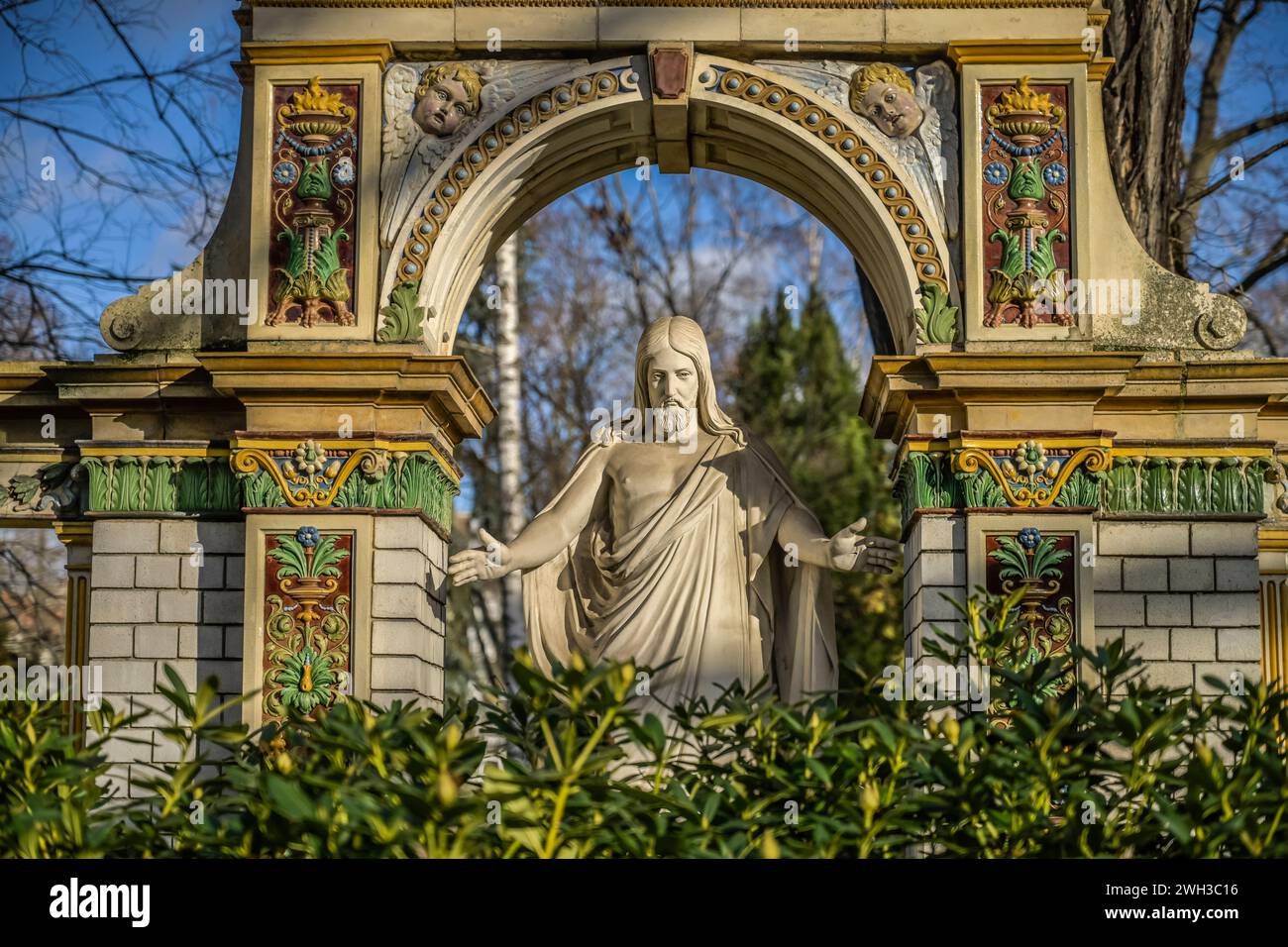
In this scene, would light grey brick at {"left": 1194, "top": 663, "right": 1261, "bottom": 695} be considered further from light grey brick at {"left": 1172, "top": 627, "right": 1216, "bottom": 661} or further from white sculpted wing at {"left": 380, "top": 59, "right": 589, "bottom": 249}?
white sculpted wing at {"left": 380, "top": 59, "right": 589, "bottom": 249}

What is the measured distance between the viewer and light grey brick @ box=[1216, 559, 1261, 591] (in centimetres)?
966

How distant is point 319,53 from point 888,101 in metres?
3.11

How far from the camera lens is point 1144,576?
380 inches

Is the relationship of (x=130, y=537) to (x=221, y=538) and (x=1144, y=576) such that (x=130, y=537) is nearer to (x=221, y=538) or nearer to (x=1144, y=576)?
(x=221, y=538)

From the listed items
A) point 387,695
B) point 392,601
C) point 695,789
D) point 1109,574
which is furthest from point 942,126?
point 695,789

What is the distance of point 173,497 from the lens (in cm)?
997

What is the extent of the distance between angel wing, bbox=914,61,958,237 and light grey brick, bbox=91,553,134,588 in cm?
479

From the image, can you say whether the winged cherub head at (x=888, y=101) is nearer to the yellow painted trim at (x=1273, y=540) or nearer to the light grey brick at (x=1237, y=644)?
the yellow painted trim at (x=1273, y=540)

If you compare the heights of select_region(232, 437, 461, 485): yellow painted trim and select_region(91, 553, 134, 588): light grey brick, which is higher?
select_region(232, 437, 461, 485): yellow painted trim

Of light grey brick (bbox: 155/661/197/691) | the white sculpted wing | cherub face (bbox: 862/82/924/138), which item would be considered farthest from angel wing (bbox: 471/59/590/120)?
light grey brick (bbox: 155/661/197/691)

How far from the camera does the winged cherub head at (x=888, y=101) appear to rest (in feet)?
32.4

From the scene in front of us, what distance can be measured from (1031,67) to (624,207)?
14.0 m

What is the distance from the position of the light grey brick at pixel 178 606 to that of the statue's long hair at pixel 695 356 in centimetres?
267
